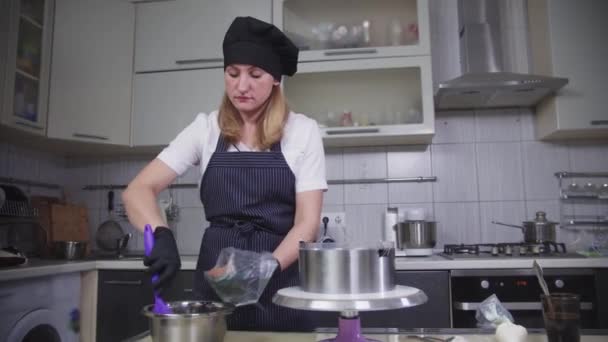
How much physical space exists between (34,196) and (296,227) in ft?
6.11

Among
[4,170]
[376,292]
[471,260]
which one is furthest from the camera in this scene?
[4,170]

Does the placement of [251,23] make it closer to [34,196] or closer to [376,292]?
[376,292]

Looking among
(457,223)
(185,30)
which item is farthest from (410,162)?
(185,30)

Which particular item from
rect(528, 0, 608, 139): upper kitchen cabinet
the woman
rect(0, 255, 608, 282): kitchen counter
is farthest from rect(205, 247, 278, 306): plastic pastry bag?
rect(528, 0, 608, 139): upper kitchen cabinet

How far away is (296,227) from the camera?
1035mm

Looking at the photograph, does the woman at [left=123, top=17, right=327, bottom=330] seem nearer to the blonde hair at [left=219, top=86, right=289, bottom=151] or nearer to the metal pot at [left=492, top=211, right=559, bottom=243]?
the blonde hair at [left=219, top=86, right=289, bottom=151]

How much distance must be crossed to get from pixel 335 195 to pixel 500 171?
2.63 ft

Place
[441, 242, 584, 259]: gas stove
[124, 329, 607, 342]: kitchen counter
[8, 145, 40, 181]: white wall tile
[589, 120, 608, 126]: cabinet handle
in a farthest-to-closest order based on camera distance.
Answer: [8, 145, 40, 181]: white wall tile, [589, 120, 608, 126]: cabinet handle, [441, 242, 584, 259]: gas stove, [124, 329, 607, 342]: kitchen counter

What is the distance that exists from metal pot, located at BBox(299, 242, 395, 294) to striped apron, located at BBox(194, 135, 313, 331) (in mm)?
474

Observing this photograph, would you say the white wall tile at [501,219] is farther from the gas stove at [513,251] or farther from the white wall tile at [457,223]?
the gas stove at [513,251]

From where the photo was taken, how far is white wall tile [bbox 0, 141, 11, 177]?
2.19 m

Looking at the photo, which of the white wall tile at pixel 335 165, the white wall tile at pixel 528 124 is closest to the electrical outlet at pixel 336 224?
the white wall tile at pixel 335 165

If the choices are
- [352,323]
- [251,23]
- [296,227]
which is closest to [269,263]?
[352,323]

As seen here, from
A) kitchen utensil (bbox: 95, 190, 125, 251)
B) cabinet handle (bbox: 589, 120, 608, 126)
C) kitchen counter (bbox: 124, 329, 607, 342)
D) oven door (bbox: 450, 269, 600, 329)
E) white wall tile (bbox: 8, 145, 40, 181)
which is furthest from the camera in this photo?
kitchen utensil (bbox: 95, 190, 125, 251)
